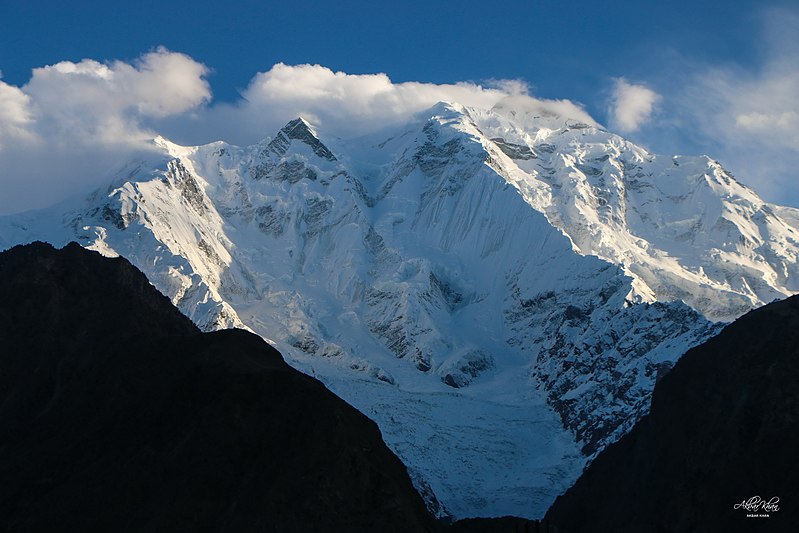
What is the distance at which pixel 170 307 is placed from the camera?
141875 millimetres

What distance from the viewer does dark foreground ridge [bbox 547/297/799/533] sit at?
345ft

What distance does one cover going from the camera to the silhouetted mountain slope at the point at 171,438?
92.2m

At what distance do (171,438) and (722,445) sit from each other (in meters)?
49.7

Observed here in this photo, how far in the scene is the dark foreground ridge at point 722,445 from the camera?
105 m

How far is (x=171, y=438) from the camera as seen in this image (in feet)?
329

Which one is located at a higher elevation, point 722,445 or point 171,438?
point 171,438

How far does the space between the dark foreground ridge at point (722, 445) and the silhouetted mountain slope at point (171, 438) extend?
27.4m

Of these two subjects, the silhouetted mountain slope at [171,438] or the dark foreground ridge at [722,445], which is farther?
the dark foreground ridge at [722,445]

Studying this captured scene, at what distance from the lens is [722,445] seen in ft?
368

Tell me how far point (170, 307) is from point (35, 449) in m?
38.1

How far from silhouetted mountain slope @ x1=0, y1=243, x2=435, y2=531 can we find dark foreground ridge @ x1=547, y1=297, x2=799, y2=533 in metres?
27.4

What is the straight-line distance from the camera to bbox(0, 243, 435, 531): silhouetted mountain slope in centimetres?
9225

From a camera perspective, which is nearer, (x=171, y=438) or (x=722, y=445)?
(x=171, y=438)

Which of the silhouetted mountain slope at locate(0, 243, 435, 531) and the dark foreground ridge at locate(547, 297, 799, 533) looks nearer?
the silhouetted mountain slope at locate(0, 243, 435, 531)
